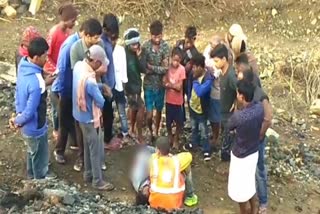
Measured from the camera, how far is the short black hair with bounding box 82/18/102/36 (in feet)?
24.4

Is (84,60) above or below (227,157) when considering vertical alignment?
above

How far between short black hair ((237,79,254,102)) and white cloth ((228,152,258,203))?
1.89 feet

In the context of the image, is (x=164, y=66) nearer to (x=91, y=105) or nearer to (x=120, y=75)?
→ (x=120, y=75)

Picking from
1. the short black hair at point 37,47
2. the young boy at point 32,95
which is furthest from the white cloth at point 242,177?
the short black hair at point 37,47

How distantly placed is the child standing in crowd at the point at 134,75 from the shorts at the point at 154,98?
82 mm

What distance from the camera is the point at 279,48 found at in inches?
525

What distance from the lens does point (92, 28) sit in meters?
7.46

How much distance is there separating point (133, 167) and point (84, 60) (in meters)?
1.45

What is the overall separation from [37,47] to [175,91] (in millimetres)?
1891

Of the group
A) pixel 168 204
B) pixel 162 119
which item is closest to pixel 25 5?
pixel 162 119

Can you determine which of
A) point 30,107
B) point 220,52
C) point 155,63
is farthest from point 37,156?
point 220,52

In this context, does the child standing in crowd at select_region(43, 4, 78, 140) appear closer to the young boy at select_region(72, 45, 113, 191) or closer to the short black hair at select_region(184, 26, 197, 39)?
the young boy at select_region(72, 45, 113, 191)

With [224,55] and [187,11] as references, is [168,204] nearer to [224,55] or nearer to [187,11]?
[224,55]

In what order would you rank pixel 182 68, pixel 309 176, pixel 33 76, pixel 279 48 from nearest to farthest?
pixel 33 76
pixel 182 68
pixel 309 176
pixel 279 48
